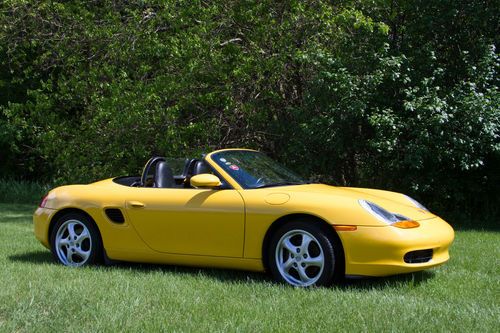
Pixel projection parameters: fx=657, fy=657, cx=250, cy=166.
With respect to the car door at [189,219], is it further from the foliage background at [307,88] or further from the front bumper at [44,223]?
the foliage background at [307,88]

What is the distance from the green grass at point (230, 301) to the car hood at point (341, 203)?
59 centimetres

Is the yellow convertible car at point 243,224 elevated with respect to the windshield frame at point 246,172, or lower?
lower

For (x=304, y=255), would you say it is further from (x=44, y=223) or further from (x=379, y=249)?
(x=44, y=223)

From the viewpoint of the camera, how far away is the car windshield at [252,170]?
632 centimetres

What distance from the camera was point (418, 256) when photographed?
5.61m

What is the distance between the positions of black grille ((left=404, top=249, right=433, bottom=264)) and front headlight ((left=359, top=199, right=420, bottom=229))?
0.23m

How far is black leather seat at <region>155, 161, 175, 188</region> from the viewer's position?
6.85 m

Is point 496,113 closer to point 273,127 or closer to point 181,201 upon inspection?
point 273,127

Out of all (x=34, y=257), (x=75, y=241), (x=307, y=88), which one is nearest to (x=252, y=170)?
(x=75, y=241)

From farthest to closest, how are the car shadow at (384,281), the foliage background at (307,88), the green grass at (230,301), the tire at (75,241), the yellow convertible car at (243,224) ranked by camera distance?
the foliage background at (307,88)
the tire at (75,241)
the car shadow at (384,281)
the yellow convertible car at (243,224)
the green grass at (230,301)

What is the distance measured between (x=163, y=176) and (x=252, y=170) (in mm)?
1011

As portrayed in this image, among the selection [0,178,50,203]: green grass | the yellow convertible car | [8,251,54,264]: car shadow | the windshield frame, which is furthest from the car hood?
[0,178,50,203]: green grass

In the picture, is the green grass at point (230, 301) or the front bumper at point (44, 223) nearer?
the green grass at point (230, 301)

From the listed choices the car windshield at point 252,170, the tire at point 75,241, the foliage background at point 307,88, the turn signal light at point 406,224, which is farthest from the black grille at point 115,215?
the foliage background at point 307,88
